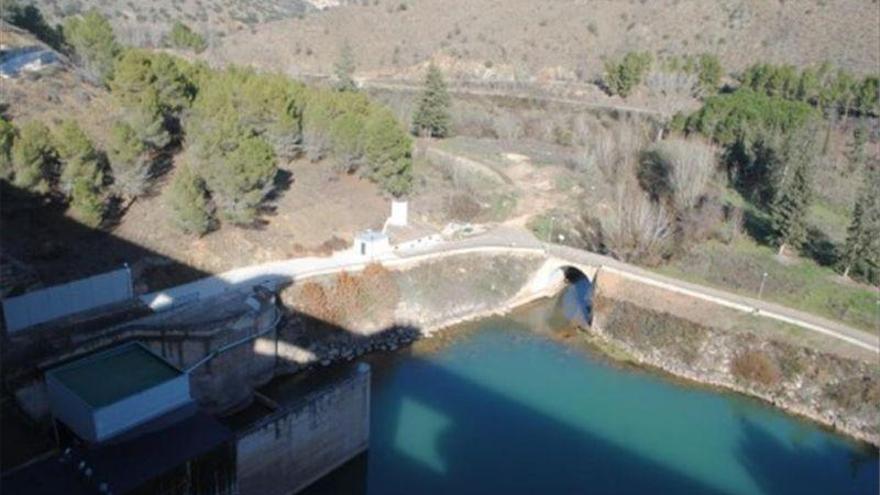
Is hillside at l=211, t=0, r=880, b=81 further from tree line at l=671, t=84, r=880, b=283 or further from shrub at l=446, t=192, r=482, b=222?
shrub at l=446, t=192, r=482, b=222

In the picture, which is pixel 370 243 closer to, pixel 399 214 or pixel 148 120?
pixel 399 214

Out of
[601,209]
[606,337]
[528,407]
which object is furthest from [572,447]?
[601,209]

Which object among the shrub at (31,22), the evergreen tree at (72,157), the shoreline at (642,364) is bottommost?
the shoreline at (642,364)

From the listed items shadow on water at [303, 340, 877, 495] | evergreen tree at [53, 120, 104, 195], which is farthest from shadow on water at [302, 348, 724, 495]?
evergreen tree at [53, 120, 104, 195]

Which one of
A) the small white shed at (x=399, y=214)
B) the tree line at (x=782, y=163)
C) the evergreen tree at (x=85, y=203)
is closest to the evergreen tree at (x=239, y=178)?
the evergreen tree at (x=85, y=203)

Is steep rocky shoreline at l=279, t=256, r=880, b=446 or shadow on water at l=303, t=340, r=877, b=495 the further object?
steep rocky shoreline at l=279, t=256, r=880, b=446

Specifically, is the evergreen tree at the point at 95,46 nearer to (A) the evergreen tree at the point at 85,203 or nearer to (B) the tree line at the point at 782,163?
(A) the evergreen tree at the point at 85,203

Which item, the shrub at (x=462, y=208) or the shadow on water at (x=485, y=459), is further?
the shrub at (x=462, y=208)
